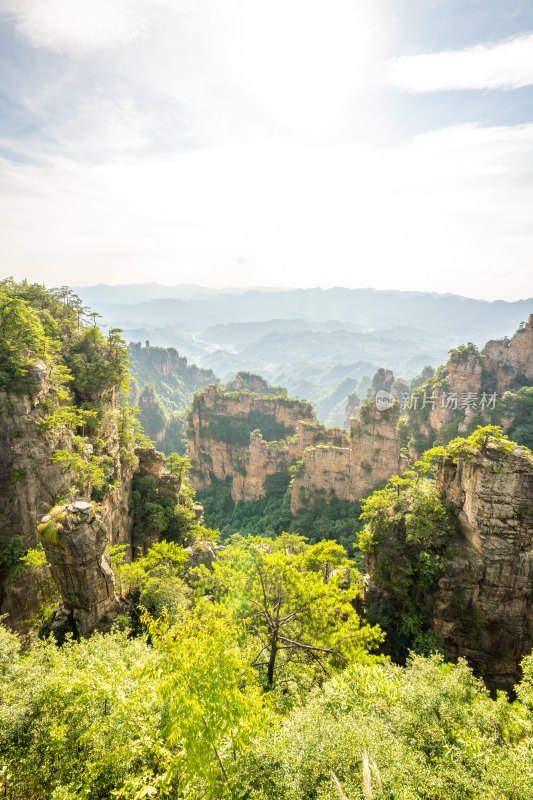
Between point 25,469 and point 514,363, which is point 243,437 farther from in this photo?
point 25,469

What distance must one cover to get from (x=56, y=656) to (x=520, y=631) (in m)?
17.9

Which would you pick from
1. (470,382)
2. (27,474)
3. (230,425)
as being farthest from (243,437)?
(27,474)

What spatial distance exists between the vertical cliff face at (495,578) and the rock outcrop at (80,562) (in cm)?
1478

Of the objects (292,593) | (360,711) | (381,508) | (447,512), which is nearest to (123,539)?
(292,593)

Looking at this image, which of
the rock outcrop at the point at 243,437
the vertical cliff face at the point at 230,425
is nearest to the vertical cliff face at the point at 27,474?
the rock outcrop at the point at 243,437

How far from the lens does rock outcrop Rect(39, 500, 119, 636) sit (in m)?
11.9

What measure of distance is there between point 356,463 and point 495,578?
23.6 metres

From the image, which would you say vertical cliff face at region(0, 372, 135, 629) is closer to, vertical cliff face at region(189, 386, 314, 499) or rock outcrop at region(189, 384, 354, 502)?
rock outcrop at region(189, 384, 354, 502)

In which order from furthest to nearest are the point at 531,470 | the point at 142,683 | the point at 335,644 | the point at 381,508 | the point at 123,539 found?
1. the point at 123,539
2. the point at 381,508
3. the point at 531,470
4. the point at 335,644
5. the point at 142,683

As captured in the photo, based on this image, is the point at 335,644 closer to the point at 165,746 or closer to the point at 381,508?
the point at 165,746

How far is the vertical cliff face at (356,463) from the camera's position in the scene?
37.8m

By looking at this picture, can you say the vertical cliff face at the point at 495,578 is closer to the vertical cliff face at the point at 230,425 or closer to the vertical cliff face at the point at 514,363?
the vertical cliff face at the point at 514,363

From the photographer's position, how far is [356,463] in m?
39.0

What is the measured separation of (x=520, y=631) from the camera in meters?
15.1
